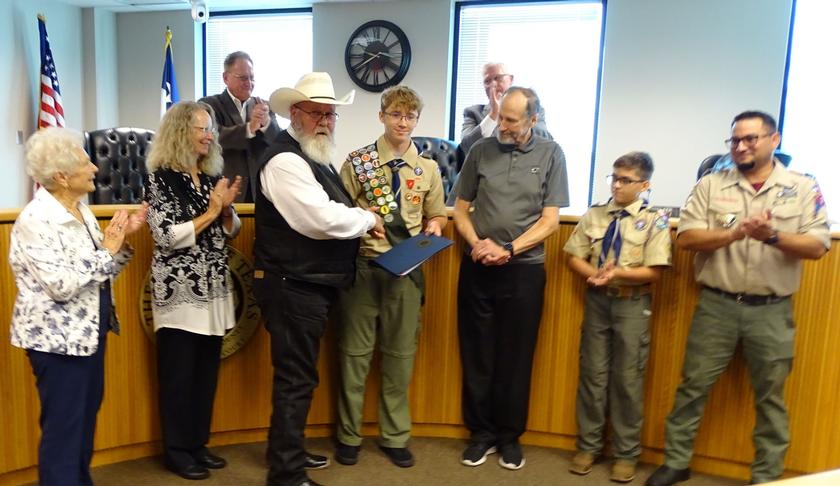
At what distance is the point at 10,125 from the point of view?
589 centimetres

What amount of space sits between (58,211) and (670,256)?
2.16 m

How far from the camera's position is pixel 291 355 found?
2.30 meters

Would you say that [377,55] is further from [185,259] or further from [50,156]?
[50,156]

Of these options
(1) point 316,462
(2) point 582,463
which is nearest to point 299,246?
(1) point 316,462

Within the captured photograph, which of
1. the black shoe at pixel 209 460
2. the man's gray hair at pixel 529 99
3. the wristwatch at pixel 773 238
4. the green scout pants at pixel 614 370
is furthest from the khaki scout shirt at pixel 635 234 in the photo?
the black shoe at pixel 209 460

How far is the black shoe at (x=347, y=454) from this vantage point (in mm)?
2691

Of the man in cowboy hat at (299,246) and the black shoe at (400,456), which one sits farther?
the black shoe at (400,456)

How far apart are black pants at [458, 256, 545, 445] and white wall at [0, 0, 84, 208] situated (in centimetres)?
525

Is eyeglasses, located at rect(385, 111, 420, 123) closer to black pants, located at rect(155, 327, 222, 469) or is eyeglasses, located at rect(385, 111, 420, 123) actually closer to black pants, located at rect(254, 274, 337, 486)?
black pants, located at rect(254, 274, 337, 486)

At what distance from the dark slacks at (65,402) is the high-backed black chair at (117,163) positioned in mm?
1693

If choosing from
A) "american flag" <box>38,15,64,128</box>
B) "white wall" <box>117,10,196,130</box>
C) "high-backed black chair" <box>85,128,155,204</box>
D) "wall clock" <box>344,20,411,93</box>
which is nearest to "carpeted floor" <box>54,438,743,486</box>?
"high-backed black chair" <box>85,128,155,204</box>

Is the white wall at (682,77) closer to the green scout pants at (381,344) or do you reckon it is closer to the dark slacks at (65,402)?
the green scout pants at (381,344)

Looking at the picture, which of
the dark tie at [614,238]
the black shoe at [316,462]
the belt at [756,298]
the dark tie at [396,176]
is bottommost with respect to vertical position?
the black shoe at [316,462]

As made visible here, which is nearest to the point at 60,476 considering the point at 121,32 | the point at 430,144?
the point at 430,144
